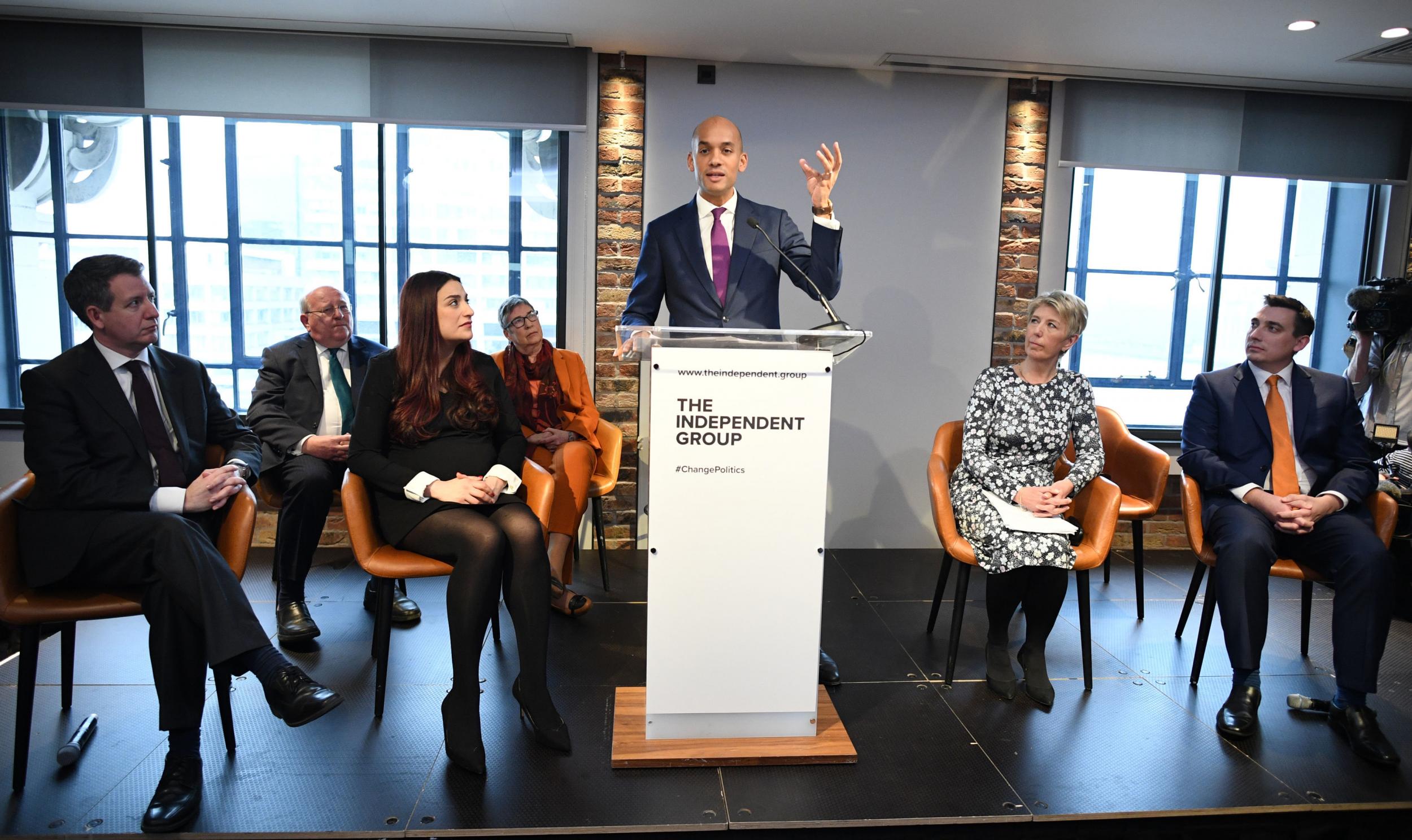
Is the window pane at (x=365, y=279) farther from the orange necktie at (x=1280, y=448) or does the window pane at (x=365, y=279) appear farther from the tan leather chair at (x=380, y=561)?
the orange necktie at (x=1280, y=448)

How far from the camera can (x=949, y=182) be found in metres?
4.78

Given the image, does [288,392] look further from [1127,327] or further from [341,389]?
[1127,327]

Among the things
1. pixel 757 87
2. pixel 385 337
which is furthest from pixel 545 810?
pixel 757 87

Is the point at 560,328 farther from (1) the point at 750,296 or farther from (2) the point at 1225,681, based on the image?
(2) the point at 1225,681

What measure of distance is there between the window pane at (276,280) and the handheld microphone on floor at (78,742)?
105 inches

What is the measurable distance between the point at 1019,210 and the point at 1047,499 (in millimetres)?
2404

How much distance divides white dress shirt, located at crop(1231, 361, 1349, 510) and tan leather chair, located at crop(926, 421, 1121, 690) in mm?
475

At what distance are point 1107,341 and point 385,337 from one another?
4.41 m

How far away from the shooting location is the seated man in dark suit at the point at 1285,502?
275cm

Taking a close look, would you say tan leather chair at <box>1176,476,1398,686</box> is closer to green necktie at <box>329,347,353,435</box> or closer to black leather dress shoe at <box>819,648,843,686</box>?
black leather dress shoe at <box>819,648,843,686</box>

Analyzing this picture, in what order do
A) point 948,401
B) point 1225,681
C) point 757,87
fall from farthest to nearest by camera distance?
point 948,401 → point 757,87 → point 1225,681

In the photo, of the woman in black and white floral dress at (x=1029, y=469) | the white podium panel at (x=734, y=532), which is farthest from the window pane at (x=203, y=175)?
the woman in black and white floral dress at (x=1029, y=469)

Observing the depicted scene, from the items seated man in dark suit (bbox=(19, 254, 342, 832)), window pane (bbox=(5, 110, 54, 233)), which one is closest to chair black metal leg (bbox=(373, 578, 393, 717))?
seated man in dark suit (bbox=(19, 254, 342, 832))

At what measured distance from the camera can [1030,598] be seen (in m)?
3.02
